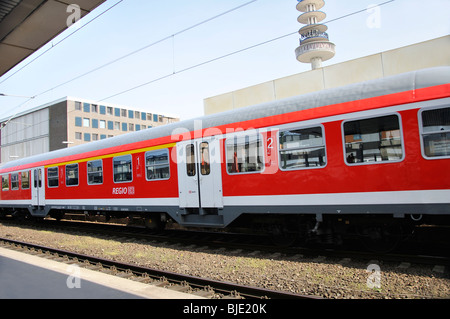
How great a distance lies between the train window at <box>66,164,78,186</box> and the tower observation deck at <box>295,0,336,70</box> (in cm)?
4305

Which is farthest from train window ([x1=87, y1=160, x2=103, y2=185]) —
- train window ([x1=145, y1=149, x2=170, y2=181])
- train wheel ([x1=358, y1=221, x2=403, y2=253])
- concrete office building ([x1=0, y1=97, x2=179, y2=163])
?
concrete office building ([x1=0, y1=97, x2=179, y2=163])

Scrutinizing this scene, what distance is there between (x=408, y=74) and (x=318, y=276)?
3991mm

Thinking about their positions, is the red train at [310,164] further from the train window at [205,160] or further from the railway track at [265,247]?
the railway track at [265,247]

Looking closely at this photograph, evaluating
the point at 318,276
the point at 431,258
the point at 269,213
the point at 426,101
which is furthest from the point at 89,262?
the point at 426,101

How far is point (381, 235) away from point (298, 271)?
190 centimetres

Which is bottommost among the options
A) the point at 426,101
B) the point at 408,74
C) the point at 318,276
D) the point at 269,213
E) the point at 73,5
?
the point at 318,276

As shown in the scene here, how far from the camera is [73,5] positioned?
6.97 metres

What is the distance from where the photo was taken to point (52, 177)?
14398mm

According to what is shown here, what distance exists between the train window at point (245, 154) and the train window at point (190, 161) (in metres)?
1.17

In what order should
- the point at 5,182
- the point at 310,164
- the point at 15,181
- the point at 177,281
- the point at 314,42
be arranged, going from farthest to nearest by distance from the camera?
the point at 314,42, the point at 5,182, the point at 15,181, the point at 310,164, the point at 177,281

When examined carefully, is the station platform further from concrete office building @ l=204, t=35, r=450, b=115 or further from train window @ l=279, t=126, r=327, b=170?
concrete office building @ l=204, t=35, r=450, b=115

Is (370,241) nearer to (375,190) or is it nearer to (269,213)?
(375,190)

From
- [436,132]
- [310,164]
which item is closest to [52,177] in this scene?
[310,164]

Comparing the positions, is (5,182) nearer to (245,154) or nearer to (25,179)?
Answer: (25,179)
